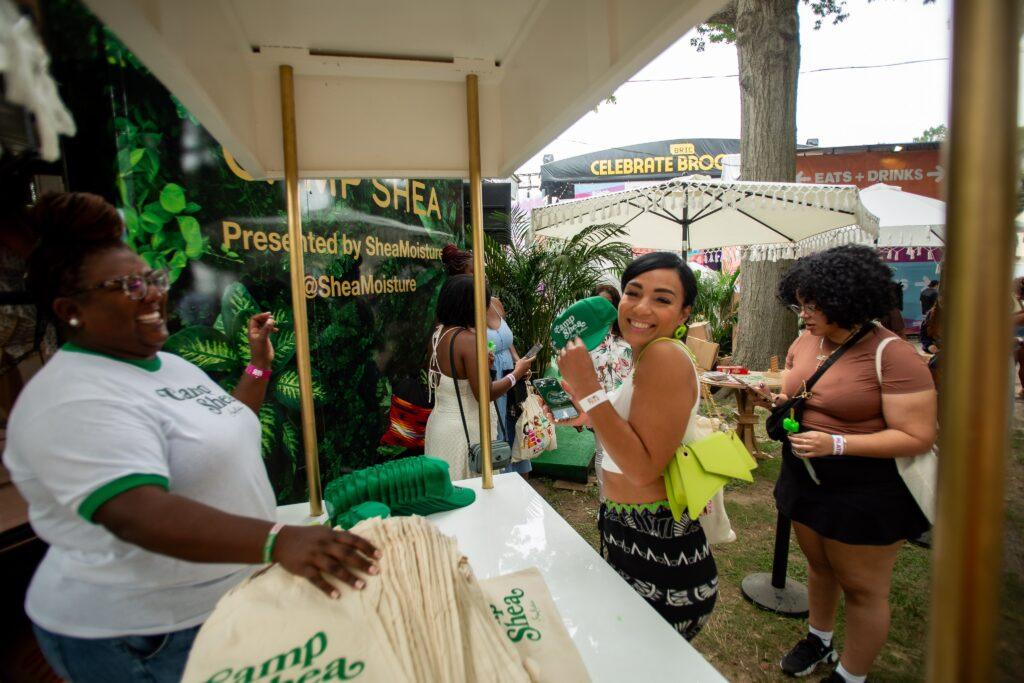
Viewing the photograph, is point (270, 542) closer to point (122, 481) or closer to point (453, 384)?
point (122, 481)

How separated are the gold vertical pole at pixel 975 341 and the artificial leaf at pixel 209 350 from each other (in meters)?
2.17

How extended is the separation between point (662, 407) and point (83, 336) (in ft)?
4.39

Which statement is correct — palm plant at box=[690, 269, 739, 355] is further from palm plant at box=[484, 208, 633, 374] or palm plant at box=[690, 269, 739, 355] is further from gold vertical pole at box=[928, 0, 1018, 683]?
gold vertical pole at box=[928, 0, 1018, 683]

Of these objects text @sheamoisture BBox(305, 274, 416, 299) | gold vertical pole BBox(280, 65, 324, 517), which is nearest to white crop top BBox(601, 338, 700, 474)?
gold vertical pole BBox(280, 65, 324, 517)

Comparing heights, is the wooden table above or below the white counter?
below

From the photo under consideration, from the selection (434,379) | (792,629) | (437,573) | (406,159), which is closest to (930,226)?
(792,629)

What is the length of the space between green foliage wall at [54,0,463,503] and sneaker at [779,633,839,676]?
2852 millimetres

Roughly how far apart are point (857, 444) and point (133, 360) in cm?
234

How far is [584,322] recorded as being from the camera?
1.65 m

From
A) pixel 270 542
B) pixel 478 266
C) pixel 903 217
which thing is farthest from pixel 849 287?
pixel 903 217

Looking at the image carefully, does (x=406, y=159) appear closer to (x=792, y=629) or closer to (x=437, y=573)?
(x=437, y=573)

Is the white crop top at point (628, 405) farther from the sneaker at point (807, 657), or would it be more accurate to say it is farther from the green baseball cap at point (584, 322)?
the sneaker at point (807, 657)

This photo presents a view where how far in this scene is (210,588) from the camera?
93 centimetres

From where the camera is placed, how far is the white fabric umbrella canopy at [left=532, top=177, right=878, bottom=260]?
14.9ft
